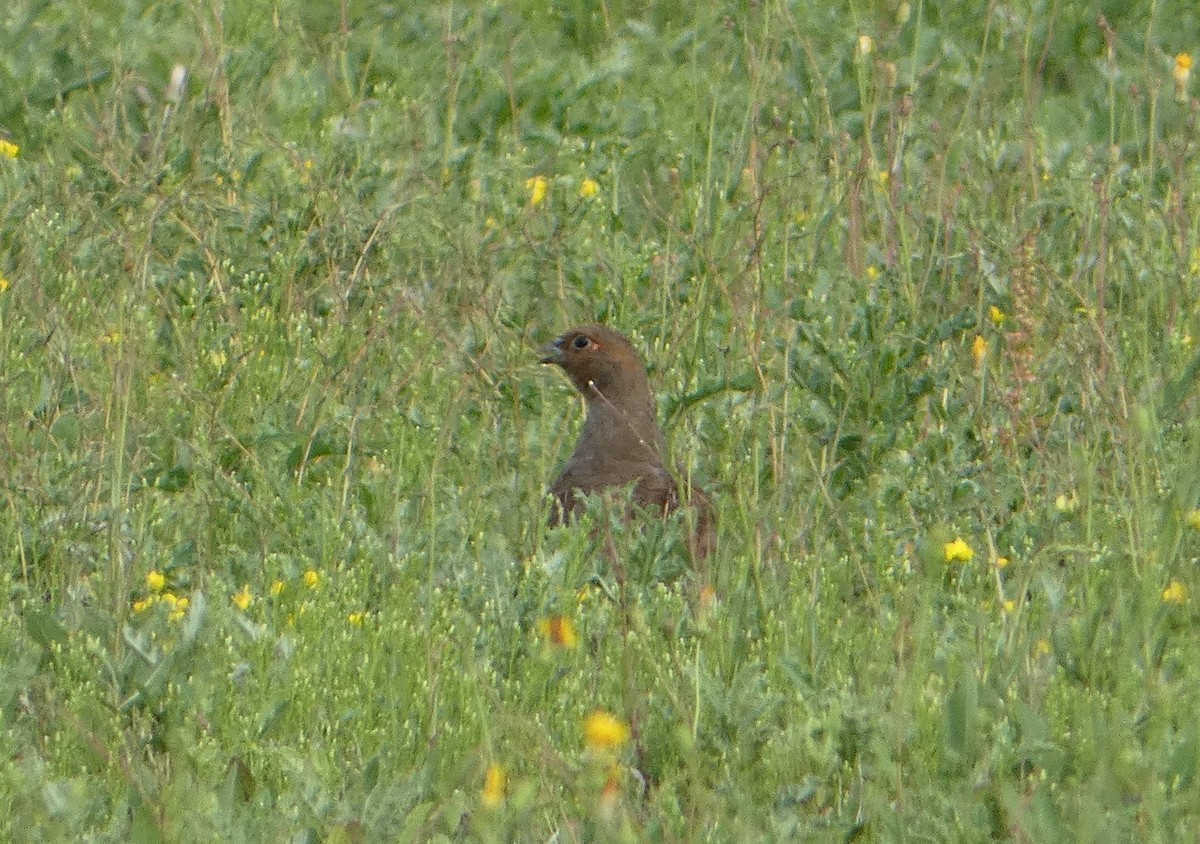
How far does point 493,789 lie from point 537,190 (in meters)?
4.47

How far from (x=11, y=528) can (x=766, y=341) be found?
7.30 feet

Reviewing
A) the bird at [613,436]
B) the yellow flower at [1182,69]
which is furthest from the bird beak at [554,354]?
the yellow flower at [1182,69]

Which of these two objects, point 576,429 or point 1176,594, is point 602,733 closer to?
point 1176,594

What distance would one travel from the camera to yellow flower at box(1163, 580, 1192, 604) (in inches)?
180

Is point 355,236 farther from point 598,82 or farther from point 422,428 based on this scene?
point 598,82

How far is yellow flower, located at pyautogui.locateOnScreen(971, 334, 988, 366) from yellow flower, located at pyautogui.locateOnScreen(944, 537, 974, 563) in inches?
45.4

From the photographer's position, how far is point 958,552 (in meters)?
4.91

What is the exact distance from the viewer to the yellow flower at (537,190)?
7.80 metres

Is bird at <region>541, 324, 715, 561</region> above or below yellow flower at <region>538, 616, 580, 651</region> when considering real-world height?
below

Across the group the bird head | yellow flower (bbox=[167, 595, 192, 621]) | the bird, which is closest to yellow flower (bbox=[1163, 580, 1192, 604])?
the bird

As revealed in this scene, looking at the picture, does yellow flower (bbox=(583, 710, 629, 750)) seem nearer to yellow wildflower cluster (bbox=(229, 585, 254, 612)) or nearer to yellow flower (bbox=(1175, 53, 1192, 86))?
yellow wildflower cluster (bbox=(229, 585, 254, 612))

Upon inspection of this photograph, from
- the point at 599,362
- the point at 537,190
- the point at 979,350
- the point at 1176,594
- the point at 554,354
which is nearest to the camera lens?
the point at 1176,594

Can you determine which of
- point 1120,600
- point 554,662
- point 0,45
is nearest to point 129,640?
point 554,662

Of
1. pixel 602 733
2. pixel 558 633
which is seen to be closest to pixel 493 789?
pixel 602 733
